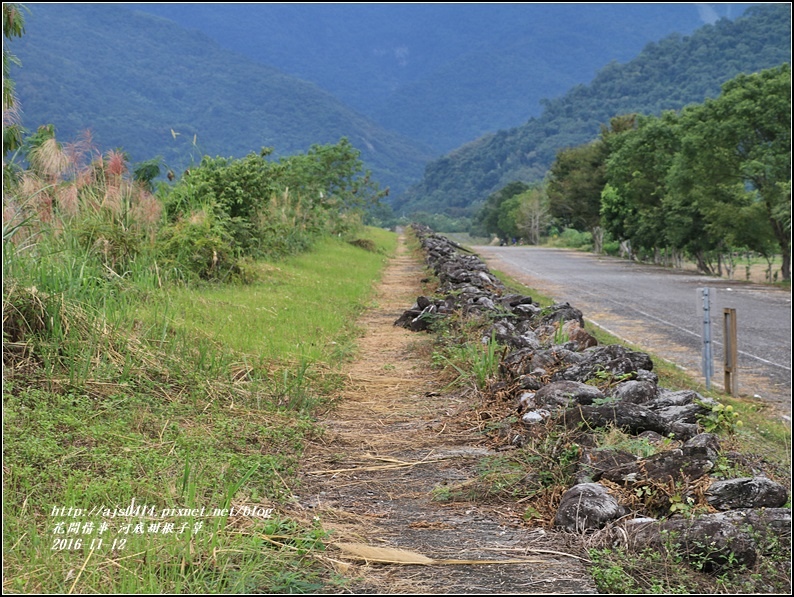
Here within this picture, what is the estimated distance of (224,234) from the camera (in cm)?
1358

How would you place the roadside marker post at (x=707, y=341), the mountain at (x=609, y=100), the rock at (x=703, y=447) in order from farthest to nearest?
the mountain at (x=609, y=100)
the roadside marker post at (x=707, y=341)
the rock at (x=703, y=447)

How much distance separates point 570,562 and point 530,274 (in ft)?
83.5

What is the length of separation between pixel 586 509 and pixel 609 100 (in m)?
143

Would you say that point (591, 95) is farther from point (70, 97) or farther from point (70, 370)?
point (70, 370)

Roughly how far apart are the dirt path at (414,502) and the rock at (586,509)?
0.12 metres

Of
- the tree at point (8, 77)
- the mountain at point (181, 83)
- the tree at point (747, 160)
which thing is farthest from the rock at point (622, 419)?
the mountain at point (181, 83)

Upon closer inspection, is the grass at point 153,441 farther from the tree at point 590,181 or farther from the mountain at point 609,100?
the mountain at point 609,100

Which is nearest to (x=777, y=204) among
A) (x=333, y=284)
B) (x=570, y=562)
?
(x=333, y=284)

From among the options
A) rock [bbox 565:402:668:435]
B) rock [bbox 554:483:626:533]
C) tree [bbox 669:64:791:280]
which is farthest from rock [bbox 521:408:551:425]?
tree [bbox 669:64:791:280]

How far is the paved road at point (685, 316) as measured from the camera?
10.9 m

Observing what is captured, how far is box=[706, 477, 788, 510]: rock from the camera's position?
4414 mm

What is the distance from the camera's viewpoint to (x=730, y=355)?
9.60 meters

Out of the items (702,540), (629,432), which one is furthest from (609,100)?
(702,540)

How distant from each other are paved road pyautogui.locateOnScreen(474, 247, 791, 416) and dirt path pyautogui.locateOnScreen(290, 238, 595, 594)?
381 cm
